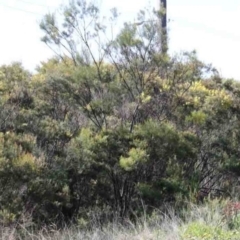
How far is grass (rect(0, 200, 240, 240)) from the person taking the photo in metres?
8.16

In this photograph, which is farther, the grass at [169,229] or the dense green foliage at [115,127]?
the dense green foliage at [115,127]

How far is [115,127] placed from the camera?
11.3 m

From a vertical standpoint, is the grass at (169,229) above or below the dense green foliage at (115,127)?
below

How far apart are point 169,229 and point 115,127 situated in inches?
120

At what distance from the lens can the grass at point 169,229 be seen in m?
8.16

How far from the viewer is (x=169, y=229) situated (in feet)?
28.5

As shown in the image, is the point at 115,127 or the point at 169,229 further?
the point at 115,127

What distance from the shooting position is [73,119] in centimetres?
1165

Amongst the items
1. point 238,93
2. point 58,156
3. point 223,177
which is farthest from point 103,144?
point 238,93

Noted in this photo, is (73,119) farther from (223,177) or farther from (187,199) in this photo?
(223,177)

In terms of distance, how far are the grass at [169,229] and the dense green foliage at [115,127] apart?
601mm

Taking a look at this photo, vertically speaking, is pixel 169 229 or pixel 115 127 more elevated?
pixel 115 127

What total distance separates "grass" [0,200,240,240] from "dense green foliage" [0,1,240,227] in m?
0.60

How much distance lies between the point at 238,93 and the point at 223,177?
2.65 meters
